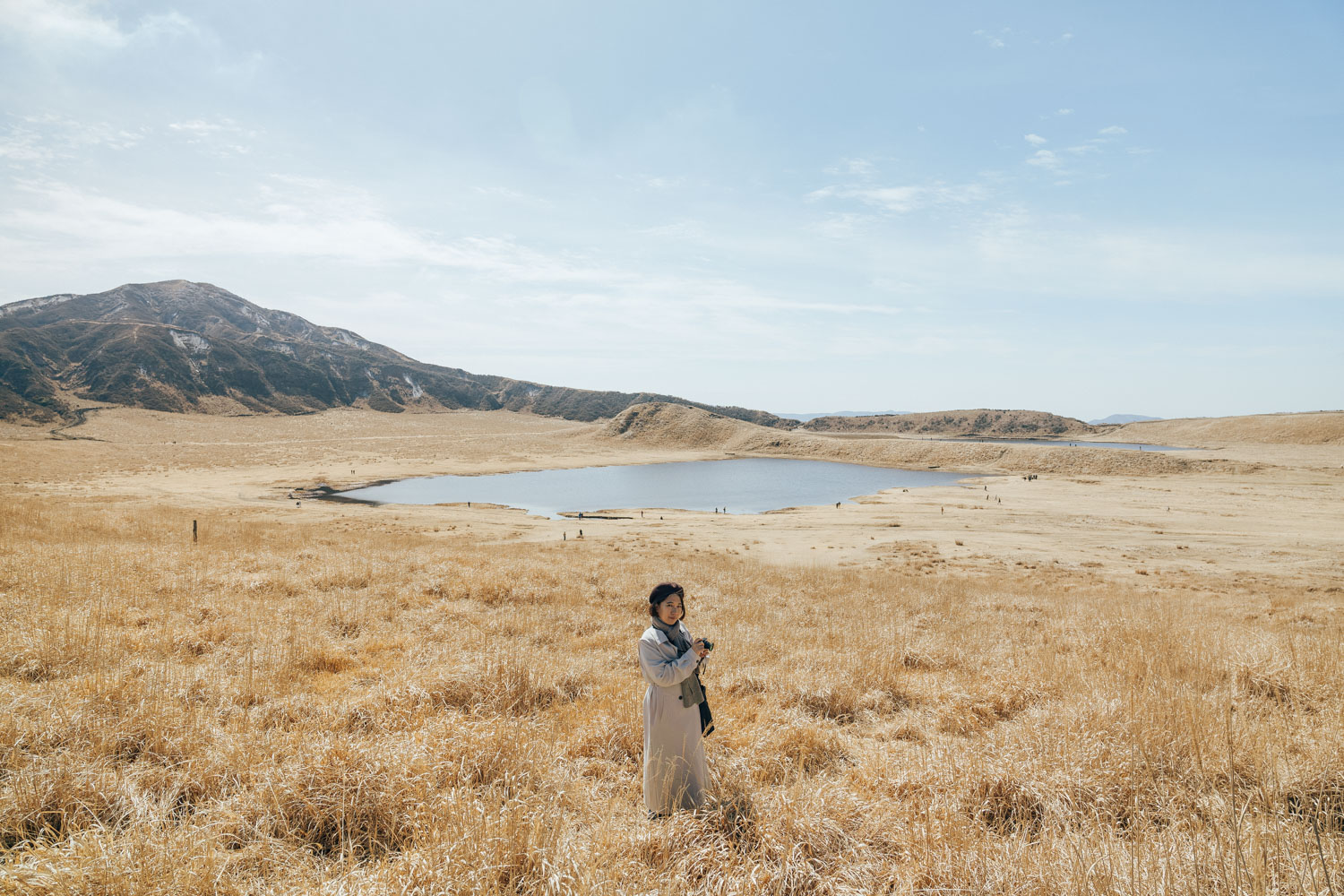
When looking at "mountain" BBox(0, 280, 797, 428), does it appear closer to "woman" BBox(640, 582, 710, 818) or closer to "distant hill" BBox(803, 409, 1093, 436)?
"distant hill" BBox(803, 409, 1093, 436)

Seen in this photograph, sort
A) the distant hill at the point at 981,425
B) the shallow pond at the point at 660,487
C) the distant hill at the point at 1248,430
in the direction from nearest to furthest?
1. the shallow pond at the point at 660,487
2. the distant hill at the point at 1248,430
3. the distant hill at the point at 981,425

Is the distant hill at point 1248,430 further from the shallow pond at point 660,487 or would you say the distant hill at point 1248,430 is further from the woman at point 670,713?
the woman at point 670,713

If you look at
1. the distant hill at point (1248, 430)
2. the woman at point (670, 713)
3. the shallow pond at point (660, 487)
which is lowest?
the shallow pond at point (660, 487)

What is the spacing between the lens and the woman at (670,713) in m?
4.17

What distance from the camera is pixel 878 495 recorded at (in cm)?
5125

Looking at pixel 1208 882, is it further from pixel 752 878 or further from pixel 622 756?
pixel 622 756

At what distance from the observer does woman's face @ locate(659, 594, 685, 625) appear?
429cm

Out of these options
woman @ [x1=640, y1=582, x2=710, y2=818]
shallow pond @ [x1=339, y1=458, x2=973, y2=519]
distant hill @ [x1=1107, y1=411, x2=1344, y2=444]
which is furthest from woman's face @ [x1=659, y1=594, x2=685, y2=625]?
distant hill @ [x1=1107, y1=411, x2=1344, y2=444]

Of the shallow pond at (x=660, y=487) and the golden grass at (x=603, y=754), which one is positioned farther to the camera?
the shallow pond at (x=660, y=487)

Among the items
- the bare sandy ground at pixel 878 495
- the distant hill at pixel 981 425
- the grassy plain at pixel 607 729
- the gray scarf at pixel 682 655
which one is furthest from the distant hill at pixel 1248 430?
the gray scarf at pixel 682 655

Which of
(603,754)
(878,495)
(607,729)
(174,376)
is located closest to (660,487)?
(878,495)

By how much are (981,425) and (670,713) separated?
168 meters

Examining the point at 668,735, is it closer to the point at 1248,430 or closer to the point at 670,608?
the point at 670,608

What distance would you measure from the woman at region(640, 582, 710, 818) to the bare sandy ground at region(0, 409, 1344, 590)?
18.9 meters
